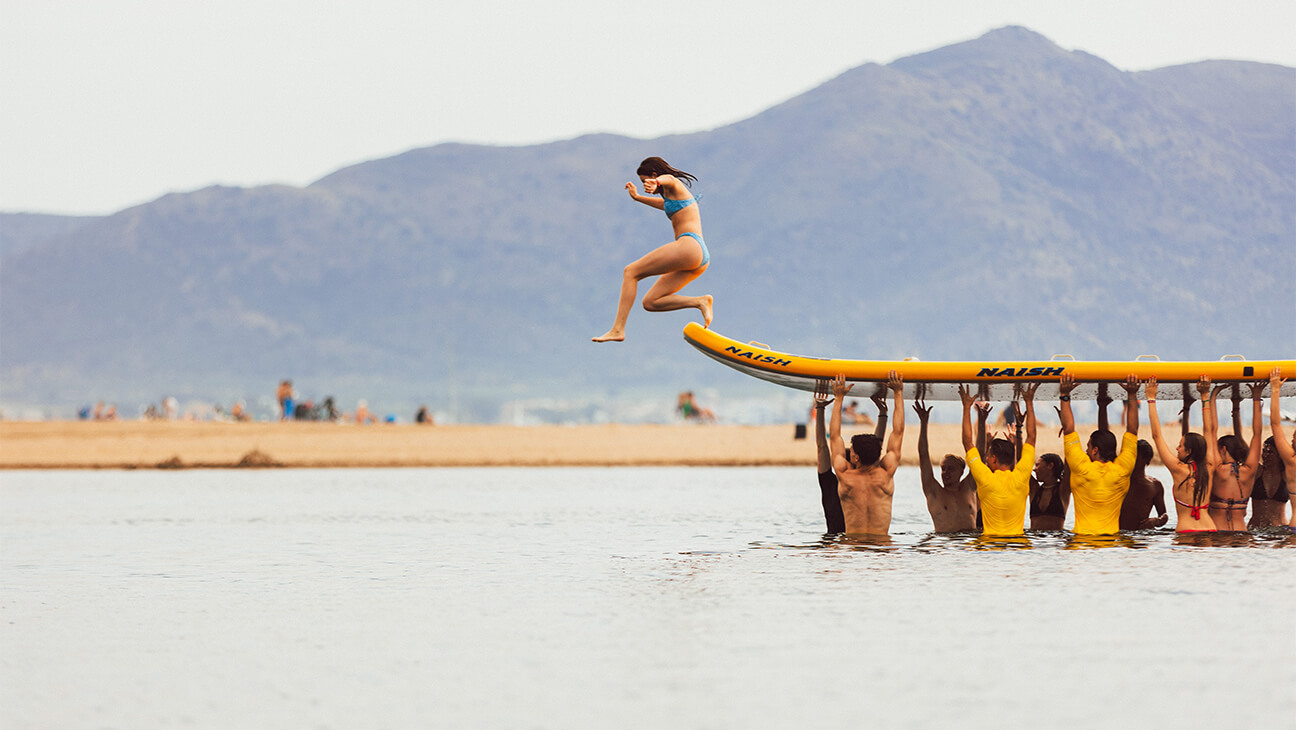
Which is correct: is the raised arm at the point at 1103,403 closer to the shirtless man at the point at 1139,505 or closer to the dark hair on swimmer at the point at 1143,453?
the dark hair on swimmer at the point at 1143,453

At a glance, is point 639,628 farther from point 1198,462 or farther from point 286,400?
point 286,400

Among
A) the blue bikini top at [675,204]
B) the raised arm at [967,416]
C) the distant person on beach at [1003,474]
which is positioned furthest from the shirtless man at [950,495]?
the blue bikini top at [675,204]

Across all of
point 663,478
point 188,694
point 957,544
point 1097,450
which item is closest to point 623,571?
point 957,544

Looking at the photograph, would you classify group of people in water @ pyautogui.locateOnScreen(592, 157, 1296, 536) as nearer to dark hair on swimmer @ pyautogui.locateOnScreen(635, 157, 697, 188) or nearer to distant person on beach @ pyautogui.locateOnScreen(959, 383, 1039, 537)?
distant person on beach @ pyautogui.locateOnScreen(959, 383, 1039, 537)

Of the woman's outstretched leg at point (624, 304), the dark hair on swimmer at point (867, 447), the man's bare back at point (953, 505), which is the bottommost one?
the man's bare back at point (953, 505)

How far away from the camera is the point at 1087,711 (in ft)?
28.2

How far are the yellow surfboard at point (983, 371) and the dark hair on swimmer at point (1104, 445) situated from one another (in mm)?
595

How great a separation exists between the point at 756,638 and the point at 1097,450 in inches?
246

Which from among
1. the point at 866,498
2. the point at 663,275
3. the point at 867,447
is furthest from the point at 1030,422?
the point at 663,275

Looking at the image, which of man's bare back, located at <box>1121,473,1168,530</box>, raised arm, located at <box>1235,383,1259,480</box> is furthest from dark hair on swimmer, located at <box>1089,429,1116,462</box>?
man's bare back, located at <box>1121,473,1168,530</box>

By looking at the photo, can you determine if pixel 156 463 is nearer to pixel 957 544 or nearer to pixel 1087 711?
pixel 957 544

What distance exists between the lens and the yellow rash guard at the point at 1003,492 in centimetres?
1569

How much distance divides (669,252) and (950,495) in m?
5.82

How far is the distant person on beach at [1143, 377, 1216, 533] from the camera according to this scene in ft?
52.6
